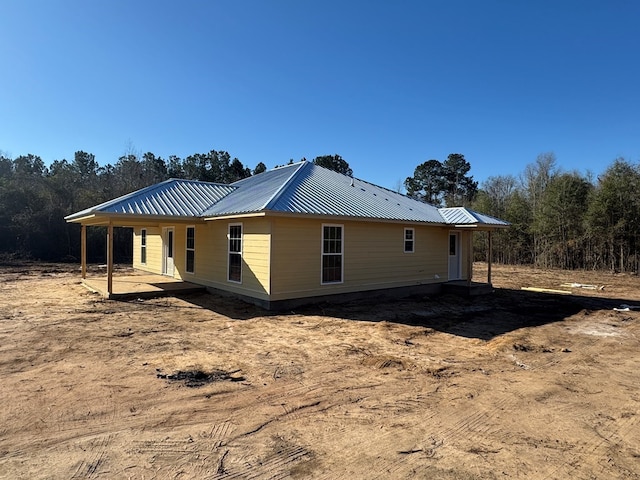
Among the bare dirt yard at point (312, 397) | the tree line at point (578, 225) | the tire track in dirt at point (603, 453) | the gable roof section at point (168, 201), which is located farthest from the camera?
the tree line at point (578, 225)

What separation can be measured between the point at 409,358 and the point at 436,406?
6.05 feet

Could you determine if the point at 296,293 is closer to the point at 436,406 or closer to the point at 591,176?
the point at 436,406

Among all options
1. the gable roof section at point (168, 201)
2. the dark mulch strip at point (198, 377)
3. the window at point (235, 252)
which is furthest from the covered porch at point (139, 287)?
the dark mulch strip at point (198, 377)

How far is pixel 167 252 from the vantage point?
15.0 metres

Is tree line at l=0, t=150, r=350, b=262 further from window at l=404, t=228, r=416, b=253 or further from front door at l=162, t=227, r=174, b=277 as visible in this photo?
window at l=404, t=228, r=416, b=253

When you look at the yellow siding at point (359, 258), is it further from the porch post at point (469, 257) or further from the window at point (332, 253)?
the porch post at point (469, 257)

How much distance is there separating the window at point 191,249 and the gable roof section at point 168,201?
1.05 m

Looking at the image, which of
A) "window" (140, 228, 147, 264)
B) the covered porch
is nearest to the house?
the covered porch

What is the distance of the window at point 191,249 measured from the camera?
1312 centimetres

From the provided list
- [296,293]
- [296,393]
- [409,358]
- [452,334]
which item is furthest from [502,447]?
[296,293]

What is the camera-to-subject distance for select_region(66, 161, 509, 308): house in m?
10.1

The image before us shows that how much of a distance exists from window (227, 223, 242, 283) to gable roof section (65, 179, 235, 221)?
4.72 feet

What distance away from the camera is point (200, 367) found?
5.58 metres

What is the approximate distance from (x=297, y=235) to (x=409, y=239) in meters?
4.71
